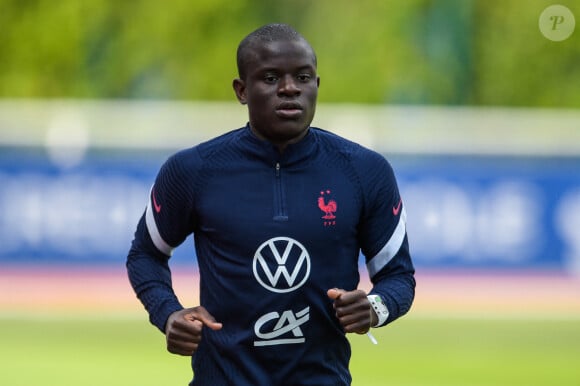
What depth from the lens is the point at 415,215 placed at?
13852 mm

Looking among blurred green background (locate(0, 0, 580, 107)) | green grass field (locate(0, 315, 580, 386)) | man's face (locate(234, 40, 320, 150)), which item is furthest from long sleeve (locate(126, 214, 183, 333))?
blurred green background (locate(0, 0, 580, 107))

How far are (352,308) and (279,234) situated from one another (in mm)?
363

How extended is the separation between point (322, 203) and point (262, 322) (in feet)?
1.44

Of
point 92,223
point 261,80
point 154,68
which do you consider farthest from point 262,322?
point 154,68

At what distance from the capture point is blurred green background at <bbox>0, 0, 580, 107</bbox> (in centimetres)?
2078

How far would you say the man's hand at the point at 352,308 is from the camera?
3.97 meters

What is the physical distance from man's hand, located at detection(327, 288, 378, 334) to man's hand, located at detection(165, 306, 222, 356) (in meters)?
0.38

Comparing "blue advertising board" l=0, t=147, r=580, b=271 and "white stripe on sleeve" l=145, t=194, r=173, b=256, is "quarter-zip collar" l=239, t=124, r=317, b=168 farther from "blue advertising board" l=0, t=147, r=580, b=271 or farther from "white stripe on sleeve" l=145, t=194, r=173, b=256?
"blue advertising board" l=0, t=147, r=580, b=271

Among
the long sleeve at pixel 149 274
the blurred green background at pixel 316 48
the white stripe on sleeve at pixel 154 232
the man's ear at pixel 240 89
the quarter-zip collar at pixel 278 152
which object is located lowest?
the long sleeve at pixel 149 274

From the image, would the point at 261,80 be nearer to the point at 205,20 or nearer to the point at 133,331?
the point at 133,331

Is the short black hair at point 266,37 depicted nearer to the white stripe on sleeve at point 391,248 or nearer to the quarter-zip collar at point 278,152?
the quarter-zip collar at point 278,152

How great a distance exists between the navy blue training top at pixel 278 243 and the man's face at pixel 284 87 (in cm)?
10

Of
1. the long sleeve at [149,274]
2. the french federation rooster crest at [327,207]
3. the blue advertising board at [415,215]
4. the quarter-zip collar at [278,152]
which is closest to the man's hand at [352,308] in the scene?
the french federation rooster crest at [327,207]

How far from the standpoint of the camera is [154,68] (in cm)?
2075
